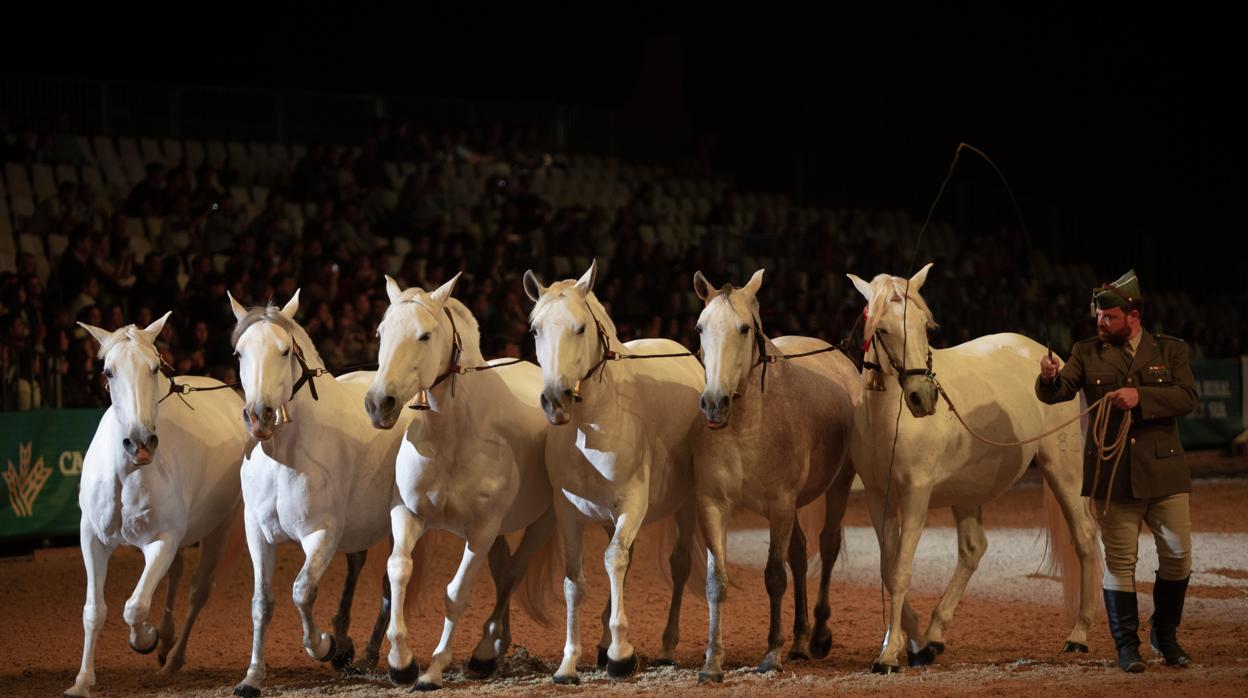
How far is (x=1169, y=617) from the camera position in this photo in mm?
7637

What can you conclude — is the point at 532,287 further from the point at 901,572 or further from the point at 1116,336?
the point at 1116,336

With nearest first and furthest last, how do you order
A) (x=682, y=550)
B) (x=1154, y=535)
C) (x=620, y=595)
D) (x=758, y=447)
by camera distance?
(x=1154, y=535), (x=620, y=595), (x=758, y=447), (x=682, y=550)

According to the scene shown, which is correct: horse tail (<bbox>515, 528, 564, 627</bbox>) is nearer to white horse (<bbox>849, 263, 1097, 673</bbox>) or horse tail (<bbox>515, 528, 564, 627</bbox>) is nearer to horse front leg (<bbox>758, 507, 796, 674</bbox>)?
horse front leg (<bbox>758, 507, 796, 674</bbox>)

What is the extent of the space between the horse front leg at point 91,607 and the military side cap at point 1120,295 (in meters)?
5.64

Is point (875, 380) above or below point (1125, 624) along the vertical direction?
above

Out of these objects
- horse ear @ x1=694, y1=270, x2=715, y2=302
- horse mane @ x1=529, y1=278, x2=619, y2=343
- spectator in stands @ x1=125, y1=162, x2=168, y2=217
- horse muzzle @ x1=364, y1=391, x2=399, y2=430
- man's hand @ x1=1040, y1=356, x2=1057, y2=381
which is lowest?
horse muzzle @ x1=364, y1=391, x2=399, y2=430

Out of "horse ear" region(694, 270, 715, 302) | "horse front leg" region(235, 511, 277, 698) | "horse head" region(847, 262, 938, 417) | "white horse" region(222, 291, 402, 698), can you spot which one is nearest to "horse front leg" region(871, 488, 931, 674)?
"horse head" region(847, 262, 938, 417)

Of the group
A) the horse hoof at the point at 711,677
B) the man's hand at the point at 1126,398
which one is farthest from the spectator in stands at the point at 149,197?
the man's hand at the point at 1126,398

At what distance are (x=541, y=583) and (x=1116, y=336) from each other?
3.97 m

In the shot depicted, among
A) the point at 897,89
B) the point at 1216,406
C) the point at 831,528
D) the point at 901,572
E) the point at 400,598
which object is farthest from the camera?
the point at 897,89

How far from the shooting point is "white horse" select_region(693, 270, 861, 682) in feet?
25.4

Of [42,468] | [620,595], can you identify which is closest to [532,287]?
[620,595]

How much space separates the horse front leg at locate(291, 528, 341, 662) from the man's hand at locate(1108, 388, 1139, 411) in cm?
426

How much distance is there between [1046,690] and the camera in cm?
704
